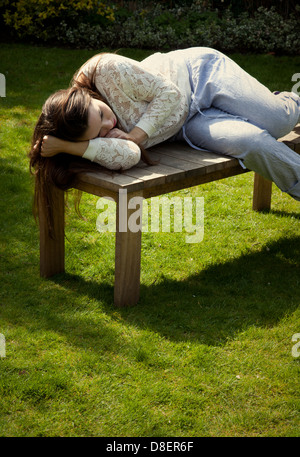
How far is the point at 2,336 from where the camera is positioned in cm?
302

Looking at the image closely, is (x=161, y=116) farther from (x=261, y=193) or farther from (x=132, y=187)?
(x=261, y=193)

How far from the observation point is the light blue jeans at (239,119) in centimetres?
346

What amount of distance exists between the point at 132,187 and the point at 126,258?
1.33 feet

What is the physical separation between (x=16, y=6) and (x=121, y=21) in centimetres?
155

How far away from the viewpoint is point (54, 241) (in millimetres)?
3574

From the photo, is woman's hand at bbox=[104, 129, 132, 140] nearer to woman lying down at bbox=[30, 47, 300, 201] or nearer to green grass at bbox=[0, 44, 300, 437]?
woman lying down at bbox=[30, 47, 300, 201]

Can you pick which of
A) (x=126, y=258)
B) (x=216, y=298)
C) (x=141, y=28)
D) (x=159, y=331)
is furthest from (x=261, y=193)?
(x=141, y=28)

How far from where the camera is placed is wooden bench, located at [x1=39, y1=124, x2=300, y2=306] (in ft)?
10.1

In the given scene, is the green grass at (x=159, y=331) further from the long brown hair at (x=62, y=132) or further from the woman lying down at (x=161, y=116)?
the woman lying down at (x=161, y=116)

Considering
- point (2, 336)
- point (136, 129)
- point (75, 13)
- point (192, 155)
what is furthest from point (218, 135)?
point (75, 13)

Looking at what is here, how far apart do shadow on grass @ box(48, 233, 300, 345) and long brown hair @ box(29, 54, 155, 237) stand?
64 cm

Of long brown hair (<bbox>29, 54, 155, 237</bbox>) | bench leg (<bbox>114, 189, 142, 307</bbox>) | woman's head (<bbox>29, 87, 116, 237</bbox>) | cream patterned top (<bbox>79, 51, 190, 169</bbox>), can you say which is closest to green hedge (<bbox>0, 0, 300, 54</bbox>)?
cream patterned top (<bbox>79, 51, 190, 169</bbox>)

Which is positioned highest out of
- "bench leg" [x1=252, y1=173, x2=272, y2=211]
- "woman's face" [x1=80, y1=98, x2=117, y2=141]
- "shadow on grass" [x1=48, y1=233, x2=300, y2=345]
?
"woman's face" [x1=80, y1=98, x2=117, y2=141]
